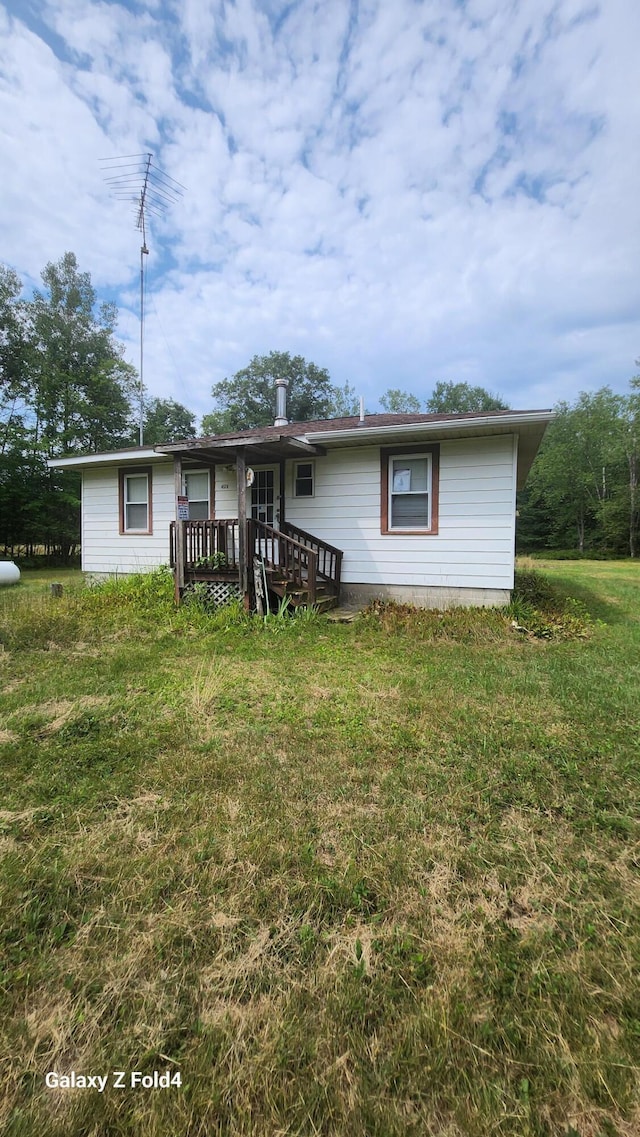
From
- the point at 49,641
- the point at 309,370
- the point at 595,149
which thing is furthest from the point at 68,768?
the point at 309,370

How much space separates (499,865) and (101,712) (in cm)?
312

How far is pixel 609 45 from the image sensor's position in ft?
19.8

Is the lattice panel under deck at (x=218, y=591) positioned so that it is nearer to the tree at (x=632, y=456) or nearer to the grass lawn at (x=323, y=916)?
the grass lawn at (x=323, y=916)

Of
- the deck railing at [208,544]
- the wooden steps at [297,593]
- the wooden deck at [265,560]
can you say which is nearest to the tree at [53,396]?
the deck railing at [208,544]

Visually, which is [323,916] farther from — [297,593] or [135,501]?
[135,501]

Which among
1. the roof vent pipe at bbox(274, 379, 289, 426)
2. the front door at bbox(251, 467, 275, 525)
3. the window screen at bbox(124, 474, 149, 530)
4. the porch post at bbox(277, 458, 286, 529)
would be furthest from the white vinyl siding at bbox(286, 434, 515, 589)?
the window screen at bbox(124, 474, 149, 530)

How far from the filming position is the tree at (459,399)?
Result: 42.0 meters

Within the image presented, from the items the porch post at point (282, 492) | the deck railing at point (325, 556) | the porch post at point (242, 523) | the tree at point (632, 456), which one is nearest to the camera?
the porch post at point (242, 523)

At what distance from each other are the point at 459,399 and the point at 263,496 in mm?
38708

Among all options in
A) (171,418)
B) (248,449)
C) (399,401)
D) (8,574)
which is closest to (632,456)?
(399,401)

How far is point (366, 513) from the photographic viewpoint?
845 centimetres

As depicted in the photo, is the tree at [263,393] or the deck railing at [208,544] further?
the tree at [263,393]

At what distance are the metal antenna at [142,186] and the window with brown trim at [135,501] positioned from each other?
323 inches

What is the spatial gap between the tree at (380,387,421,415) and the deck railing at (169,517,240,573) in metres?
36.8
